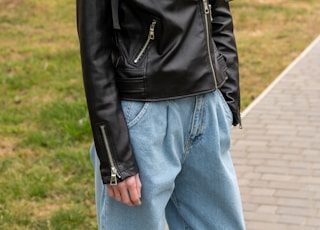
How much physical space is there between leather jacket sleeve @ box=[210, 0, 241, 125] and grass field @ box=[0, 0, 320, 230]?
1954 millimetres

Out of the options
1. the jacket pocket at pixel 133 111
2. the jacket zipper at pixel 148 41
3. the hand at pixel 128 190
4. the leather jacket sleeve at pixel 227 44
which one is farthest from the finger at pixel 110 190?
the leather jacket sleeve at pixel 227 44

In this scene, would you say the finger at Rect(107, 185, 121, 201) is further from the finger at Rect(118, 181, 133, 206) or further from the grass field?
the grass field

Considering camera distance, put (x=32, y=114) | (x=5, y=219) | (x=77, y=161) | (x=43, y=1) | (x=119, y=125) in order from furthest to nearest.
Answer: (x=43, y=1) < (x=32, y=114) < (x=77, y=161) < (x=5, y=219) < (x=119, y=125)

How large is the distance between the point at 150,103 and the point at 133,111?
63mm

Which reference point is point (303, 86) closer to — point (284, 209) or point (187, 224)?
point (284, 209)

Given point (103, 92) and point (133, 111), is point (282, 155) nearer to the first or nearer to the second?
point (133, 111)

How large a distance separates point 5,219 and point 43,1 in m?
8.45

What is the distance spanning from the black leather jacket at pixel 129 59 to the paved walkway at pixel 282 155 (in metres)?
2.16

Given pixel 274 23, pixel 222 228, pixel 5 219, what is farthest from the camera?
pixel 274 23

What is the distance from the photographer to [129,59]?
2303 mm

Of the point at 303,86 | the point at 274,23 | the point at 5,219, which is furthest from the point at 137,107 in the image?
the point at 274,23

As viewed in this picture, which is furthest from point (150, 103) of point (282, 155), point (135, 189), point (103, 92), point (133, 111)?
point (282, 155)

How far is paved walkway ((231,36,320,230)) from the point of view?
4504 mm

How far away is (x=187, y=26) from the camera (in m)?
2.34
